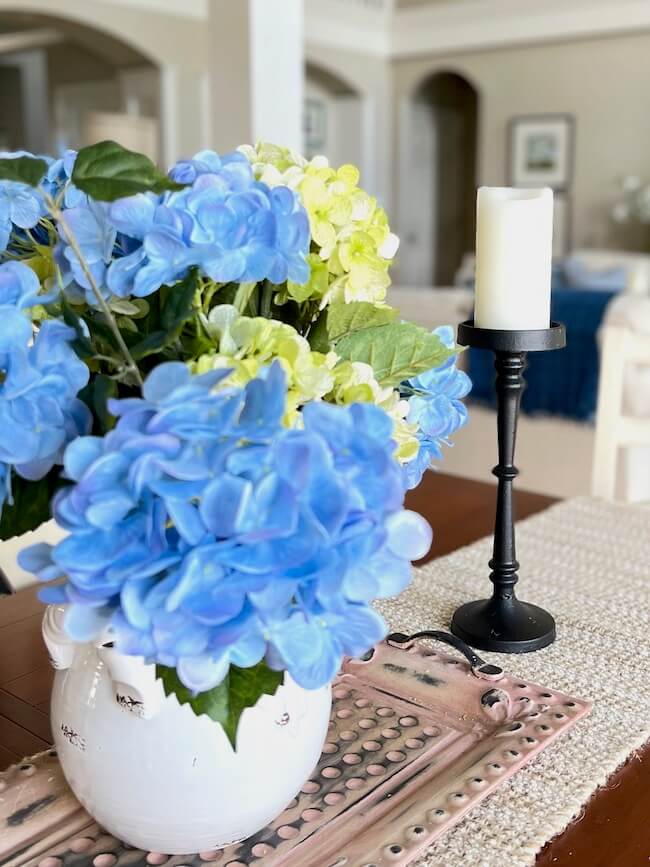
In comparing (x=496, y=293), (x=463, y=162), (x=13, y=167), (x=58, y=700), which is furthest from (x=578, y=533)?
(x=463, y=162)

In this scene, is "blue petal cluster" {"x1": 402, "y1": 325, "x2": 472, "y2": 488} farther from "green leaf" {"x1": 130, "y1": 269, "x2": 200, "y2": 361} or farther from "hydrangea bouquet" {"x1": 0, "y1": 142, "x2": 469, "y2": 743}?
"green leaf" {"x1": 130, "y1": 269, "x2": 200, "y2": 361}

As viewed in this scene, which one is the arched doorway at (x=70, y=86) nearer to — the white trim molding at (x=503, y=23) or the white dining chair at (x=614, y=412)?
the white trim molding at (x=503, y=23)

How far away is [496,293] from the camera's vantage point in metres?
0.84

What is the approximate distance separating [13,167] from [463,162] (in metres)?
9.39

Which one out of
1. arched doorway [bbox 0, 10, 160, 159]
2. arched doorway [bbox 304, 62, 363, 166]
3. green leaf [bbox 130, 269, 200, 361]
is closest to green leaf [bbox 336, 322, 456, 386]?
green leaf [bbox 130, 269, 200, 361]

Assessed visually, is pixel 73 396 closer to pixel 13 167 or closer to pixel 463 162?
pixel 13 167

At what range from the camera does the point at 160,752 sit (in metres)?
0.54

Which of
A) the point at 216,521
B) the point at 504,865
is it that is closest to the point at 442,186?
the point at 504,865

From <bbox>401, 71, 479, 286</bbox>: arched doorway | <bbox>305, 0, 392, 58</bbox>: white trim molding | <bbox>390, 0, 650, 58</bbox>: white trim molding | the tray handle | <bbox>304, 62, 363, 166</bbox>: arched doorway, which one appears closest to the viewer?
the tray handle

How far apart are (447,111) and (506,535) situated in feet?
29.1

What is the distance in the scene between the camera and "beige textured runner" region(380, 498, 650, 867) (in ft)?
2.02

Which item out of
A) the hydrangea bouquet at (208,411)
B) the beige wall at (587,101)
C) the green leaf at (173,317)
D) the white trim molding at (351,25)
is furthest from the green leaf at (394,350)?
the white trim molding at (351,25)

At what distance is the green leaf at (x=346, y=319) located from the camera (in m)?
0.58

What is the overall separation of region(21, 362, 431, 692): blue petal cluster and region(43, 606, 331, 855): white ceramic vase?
0.09 meters
